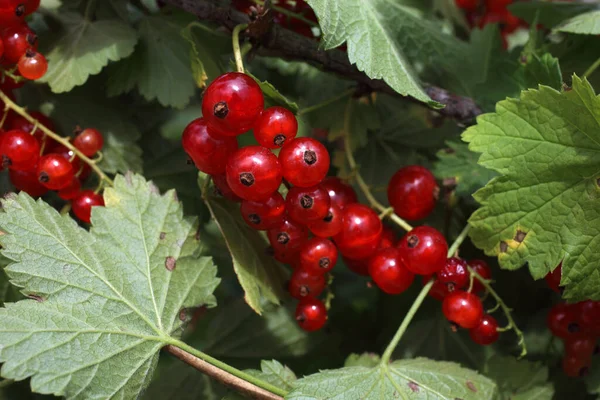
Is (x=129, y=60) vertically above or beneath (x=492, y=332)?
above

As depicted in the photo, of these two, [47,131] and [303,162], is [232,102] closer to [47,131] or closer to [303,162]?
[303,162]

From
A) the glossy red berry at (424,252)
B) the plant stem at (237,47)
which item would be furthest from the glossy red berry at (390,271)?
the plant stem at (237,47)

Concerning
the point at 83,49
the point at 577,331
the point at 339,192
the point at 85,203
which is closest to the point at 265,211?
the point at 339,192

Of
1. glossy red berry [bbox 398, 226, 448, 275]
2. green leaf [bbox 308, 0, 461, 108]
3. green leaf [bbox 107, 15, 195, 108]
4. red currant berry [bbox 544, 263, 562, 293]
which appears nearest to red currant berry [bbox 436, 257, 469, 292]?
glossy red berry [bbox 398, 226, 448, 275]

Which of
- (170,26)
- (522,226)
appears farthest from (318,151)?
(170,26)

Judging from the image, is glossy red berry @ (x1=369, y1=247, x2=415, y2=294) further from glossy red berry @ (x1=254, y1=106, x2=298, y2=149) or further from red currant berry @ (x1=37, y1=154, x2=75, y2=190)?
red currant berry @ (x1=37, y1=154, x2=75, y2=190)

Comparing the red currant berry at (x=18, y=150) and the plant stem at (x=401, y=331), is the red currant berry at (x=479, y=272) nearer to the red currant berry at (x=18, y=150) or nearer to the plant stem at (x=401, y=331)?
the plant stem at (x=401, y=331)

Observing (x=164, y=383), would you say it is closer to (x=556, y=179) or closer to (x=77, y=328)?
(x=77, y=328)
